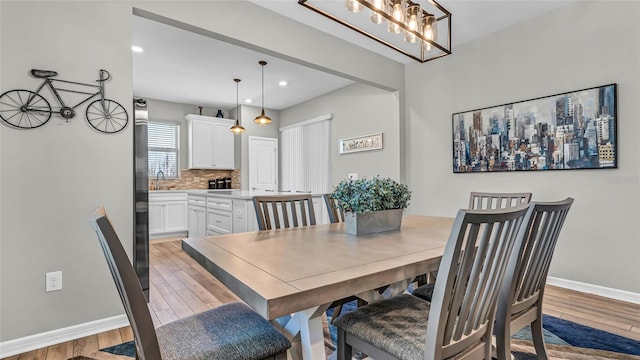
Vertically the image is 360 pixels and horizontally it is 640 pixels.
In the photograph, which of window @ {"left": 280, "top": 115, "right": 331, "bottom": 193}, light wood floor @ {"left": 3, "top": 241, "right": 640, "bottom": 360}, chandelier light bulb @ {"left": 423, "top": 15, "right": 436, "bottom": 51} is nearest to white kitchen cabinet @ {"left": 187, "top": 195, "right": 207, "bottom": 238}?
light wood floor @ {"left": 3, "top": 241, "right": 640, "bottom": 360}

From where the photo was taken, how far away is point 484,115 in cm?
351

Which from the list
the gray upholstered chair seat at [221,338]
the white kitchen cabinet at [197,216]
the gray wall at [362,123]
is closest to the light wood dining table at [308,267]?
the gray upholstered chair seat at [221,338]

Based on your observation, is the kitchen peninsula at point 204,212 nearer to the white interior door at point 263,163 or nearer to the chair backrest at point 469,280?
the white interior door at point 263,163

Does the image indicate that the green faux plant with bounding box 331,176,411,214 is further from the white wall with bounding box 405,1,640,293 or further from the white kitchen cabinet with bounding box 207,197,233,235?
the white kitchen cabinet with bounding box 207,197,233,235

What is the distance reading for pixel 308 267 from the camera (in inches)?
42.6

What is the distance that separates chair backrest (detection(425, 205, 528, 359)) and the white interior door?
19.1ft

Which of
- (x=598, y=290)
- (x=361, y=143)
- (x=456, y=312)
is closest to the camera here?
(x=456, y=312)

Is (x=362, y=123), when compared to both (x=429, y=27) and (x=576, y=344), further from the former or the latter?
(x=576, y=344)

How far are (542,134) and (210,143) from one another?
554 cm

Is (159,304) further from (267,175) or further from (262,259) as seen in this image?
(267,175)

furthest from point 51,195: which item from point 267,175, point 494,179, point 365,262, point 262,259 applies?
point 267,175

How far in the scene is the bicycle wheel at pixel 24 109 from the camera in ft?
6.12

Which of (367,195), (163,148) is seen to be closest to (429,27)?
(367,195)

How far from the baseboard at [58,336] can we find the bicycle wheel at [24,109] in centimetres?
129
